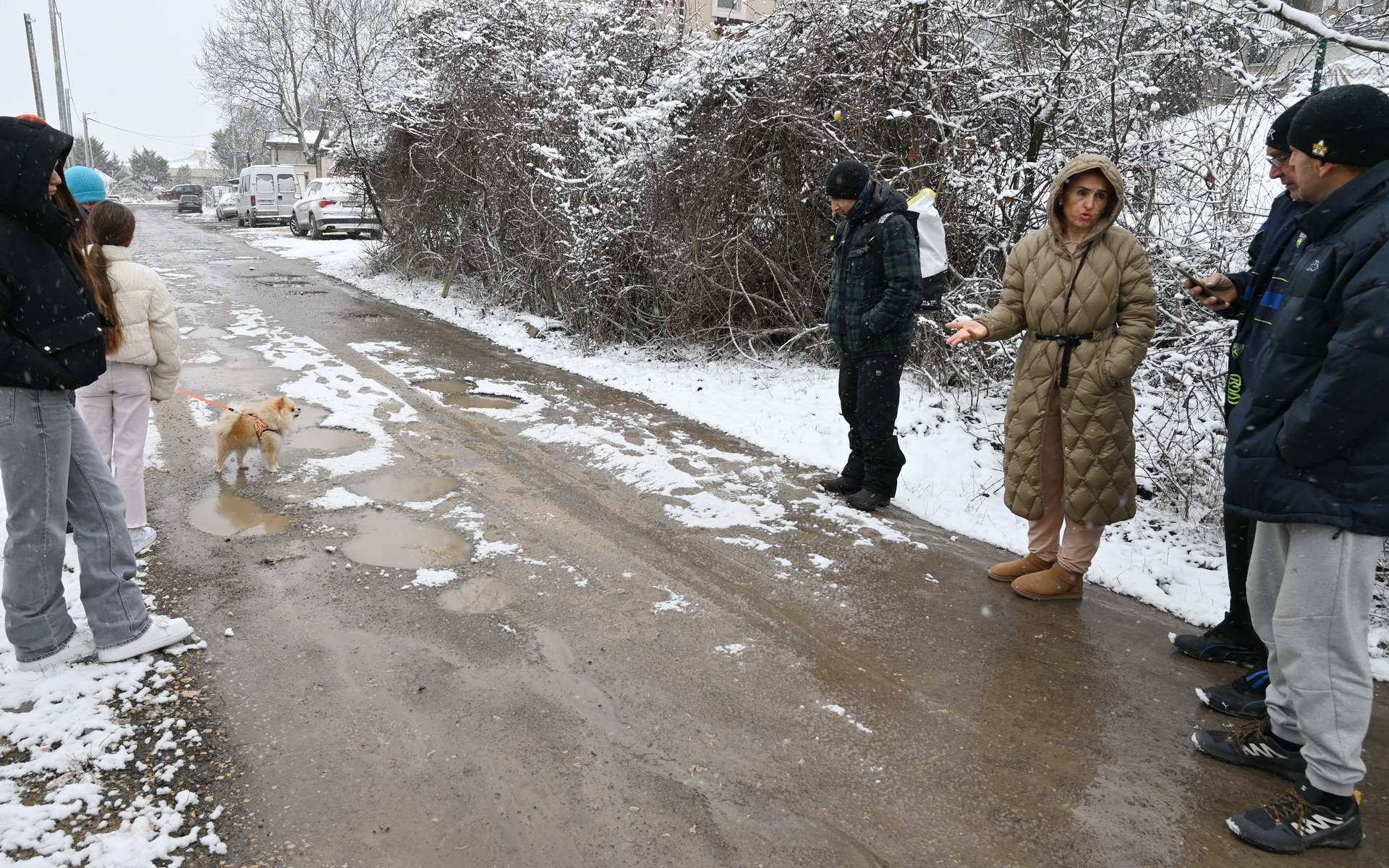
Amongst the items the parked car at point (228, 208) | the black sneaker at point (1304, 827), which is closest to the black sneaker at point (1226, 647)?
the black sneaker at point (1304, 827)

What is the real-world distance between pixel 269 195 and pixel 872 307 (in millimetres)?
34442

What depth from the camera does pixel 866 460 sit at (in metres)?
5.52

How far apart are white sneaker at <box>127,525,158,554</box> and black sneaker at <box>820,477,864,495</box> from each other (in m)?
4.05

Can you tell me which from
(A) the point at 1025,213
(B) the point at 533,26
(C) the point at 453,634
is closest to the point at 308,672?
(C) the point at 453,634

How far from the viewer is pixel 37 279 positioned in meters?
3.07

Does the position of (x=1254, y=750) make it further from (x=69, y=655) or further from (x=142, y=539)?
(x=142, y=539)

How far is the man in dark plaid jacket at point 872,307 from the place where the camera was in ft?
16.5

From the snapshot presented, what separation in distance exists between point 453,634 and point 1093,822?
2.63 meters

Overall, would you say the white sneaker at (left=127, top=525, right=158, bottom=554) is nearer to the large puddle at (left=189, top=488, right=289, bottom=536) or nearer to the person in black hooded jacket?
the large puddle at (left=189, top=488, right=289, bottom=536)

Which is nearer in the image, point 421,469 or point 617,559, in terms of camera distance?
point 617,559

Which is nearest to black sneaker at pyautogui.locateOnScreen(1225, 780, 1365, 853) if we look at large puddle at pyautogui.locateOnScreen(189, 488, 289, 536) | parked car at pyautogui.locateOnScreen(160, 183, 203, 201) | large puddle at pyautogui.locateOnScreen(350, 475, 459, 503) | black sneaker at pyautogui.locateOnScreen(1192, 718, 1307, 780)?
black sneaker at pyautogui.locateOnScreen(1192, 718, 1307, 780)

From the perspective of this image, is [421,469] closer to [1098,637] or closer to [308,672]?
[308,672]

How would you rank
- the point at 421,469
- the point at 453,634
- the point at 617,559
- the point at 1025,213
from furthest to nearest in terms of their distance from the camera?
1. the point at 1025,213
2. the point at 421,469
3. the point at 617,559
4. the point at 453,634

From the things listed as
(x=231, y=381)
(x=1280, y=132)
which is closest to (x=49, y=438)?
(x=1280, y=132)
